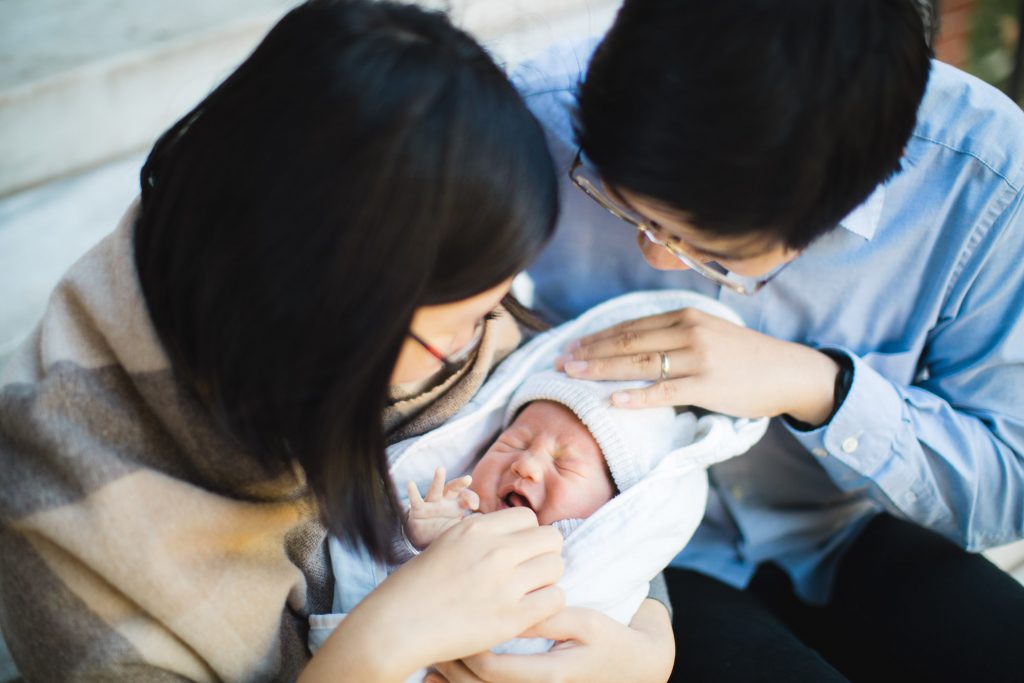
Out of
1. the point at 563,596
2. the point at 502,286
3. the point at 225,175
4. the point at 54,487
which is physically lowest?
the point at 563,596

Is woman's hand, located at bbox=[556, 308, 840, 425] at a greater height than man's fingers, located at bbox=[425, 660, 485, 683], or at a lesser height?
greater

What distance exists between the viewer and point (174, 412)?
1026 mm

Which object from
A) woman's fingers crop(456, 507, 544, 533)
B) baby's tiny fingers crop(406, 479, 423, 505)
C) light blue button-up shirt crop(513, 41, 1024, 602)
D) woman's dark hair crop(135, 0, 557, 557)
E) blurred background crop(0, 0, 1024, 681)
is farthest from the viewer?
blurred background crop(0, 0, 1024, 681)

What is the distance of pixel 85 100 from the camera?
2186 mm

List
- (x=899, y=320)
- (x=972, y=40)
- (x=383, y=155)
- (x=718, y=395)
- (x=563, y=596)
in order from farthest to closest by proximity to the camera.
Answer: (x=972, y=40)
(x=899, y=320)
(x=718, y=395)
(x=563, y=596)
(x=383, y=155)

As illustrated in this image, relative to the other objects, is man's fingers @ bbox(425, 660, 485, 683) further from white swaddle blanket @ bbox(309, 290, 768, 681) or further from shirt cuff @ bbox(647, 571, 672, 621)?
shirt cuff @ bbox(647, 571, 672, 621)

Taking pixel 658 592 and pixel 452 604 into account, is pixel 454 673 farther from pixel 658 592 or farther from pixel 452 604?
pixel 658 592

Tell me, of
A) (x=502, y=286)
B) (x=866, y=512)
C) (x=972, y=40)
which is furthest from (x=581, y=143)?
(x=972, y=40)

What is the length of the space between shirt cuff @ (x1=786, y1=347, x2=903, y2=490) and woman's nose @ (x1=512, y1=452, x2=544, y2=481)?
440 millimetres

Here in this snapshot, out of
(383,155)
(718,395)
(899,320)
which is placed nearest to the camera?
(383,155)

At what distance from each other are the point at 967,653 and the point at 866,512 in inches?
13.3

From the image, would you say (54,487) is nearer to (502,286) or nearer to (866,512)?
(502,286)

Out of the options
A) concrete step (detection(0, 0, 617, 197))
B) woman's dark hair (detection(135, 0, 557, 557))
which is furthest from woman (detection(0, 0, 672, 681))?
concrete step (detection(0, 0, 617, 197))

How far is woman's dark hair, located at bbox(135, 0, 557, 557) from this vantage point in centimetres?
84
